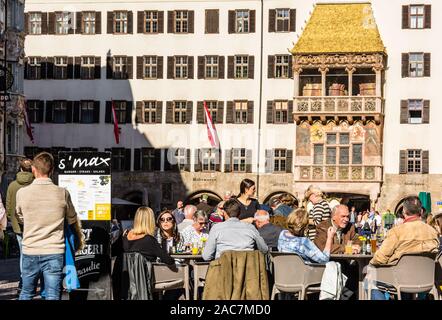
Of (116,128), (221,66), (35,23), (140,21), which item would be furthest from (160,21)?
(35,23)

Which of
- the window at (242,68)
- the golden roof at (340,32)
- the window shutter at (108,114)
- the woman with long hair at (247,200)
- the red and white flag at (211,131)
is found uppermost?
the golden roof at (340,32)

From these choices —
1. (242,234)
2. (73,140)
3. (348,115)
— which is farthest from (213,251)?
(73,140)

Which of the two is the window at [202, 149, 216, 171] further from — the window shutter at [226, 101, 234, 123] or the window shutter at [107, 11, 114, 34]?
the window shutter at [107, 11, 114, 34]

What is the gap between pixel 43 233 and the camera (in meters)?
13.4

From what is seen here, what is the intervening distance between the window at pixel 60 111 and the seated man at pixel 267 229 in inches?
1689

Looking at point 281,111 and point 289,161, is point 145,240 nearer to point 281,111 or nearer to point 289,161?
point 289,161

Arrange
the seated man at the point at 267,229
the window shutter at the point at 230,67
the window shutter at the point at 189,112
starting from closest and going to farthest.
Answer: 1. the seated man at the point at 267,229
2. the window shutter at the point at 230,67
3. the window shutter at the point at 189,112

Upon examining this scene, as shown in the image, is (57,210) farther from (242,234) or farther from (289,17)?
(289,17)

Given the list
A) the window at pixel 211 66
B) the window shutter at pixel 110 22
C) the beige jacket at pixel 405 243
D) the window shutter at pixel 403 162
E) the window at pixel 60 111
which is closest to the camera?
the beige jacket at pixel 405 243

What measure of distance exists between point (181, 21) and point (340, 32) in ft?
25.8

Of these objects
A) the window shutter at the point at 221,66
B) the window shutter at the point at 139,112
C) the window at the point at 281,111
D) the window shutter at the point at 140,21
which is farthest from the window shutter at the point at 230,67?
the window shutter at the point at 140,21

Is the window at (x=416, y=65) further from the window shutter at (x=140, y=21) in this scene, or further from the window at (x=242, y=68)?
the window shutter at (x=140, y=21)

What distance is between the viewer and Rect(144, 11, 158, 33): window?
197ft

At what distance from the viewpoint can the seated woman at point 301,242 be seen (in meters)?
16.0
